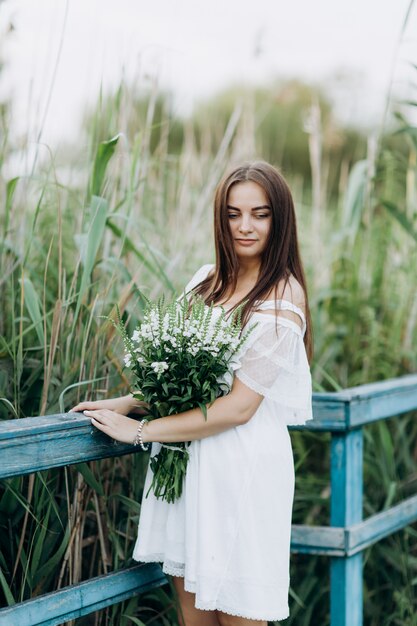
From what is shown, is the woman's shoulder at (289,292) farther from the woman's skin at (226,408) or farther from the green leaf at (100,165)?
the green leaf at (100,165)

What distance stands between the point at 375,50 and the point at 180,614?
11.8ft

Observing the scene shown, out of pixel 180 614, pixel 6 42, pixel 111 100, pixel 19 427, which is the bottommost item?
pixel 180 614

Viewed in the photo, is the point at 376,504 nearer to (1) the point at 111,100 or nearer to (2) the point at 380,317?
(2) the point at 380,317

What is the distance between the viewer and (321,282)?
361 cm

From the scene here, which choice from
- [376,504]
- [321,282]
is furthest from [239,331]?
[321,282]

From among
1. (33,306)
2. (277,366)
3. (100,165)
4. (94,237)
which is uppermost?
(100,165)

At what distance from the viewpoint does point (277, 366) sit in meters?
1.92

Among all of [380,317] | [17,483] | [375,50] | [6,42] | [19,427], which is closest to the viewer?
[19,427]

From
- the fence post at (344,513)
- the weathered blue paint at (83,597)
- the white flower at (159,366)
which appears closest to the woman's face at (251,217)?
the white flower at (159,366)

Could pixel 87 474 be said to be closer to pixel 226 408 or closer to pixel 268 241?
pixel 226 408

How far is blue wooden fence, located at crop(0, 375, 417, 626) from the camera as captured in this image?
1.72 m

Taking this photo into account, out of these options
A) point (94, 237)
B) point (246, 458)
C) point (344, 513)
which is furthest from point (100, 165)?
point (344, 513)

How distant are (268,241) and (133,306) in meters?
0.48

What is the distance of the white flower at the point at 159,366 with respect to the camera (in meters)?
1.75
